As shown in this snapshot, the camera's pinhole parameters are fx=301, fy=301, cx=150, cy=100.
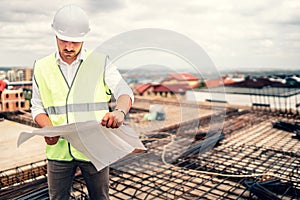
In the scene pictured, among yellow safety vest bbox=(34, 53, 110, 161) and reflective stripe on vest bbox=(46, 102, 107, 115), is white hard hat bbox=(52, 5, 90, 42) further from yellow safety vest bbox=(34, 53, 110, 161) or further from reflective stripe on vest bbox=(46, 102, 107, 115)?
reflective stripe on vest bbox=(46, 102, 107, 115)

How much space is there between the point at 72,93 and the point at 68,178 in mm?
595

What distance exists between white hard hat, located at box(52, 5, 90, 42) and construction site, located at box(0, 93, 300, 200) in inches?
87.6

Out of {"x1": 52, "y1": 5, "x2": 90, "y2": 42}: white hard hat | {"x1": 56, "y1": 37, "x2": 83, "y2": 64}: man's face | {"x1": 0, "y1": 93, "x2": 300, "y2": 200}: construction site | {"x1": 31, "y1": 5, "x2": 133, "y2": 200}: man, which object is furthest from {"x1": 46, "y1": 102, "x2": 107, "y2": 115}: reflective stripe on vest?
{"x1": 0, "y1": 93, "x2": 300, "y2": 200}: construction site

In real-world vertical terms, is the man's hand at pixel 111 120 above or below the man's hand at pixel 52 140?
above

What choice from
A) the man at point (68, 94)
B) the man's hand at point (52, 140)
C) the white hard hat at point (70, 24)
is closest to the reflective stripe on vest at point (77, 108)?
the man at point (68, 94)

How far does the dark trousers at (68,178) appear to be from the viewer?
77.6 inches

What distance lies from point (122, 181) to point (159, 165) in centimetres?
97

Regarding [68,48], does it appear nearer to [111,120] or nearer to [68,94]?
[68,94]

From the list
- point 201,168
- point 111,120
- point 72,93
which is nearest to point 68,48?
point 72,93

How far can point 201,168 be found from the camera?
516 cm

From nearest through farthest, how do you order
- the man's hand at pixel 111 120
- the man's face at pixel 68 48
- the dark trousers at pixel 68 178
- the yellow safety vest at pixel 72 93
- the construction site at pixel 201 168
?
the man's hand at pixel 111 120 → the man's face at pixel 68 48 → the yellow safety vest at pixel 72 93 → the dark trousers at pixel 68 178 → the construction site at pixel 201 168

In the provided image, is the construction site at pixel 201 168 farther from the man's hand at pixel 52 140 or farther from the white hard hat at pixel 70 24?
the white hard hat at pixel 70 24

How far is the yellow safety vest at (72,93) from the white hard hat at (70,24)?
190 millimetres

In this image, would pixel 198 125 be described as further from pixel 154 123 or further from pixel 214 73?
pixel 214 73
